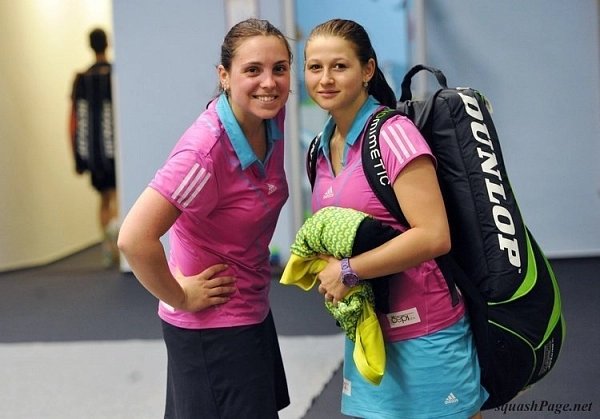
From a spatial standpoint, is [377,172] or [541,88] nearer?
[377,172]

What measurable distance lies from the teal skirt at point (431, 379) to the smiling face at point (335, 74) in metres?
0.54

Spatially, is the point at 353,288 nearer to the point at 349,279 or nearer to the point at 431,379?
the point at 349,279

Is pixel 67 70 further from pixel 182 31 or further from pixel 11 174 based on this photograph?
pixel 182 31

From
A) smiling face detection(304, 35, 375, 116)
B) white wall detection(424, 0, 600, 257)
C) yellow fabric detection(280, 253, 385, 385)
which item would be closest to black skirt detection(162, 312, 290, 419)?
yellow fabric detection(280, 253, 385, 385)

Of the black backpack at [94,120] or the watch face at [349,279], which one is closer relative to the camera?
the watch face at [349,279]

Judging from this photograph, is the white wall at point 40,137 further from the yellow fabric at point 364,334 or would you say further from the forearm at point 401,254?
the forearm at point 401,254

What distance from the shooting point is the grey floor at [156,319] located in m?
3.64

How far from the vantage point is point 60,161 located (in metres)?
8.39

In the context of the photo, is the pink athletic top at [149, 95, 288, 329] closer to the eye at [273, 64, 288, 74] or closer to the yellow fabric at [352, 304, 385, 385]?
the eye at [273, 64, 288, 74]

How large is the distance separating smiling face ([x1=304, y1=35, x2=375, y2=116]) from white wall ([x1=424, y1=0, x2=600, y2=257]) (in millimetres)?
4262

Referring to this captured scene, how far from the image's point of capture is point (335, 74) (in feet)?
6.80

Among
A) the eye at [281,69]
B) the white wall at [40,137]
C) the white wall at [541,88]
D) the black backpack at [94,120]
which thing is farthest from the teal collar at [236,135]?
the white wall at [40,137]

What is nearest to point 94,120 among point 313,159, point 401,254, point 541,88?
point 541,88

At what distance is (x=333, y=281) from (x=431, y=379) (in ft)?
1.00
